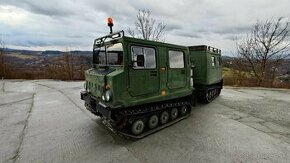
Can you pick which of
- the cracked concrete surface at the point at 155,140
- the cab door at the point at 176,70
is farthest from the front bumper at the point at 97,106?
the cab door at the point at 176,70

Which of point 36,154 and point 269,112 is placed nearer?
point 36,154

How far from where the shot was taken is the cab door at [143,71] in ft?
13.1

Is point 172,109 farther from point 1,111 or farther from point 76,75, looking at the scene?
point 76,75

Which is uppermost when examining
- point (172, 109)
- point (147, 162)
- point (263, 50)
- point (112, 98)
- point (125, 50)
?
point (263, 50)

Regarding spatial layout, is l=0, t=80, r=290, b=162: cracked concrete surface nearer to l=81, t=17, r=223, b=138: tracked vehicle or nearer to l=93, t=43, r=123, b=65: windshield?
l=81, t=17, r=223, b=138: tracked vehicle

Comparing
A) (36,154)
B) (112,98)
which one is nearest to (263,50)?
(112,98)

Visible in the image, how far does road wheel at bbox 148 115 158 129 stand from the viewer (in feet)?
14.9

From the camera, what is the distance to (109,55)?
14.8 feet

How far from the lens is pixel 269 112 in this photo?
6457mm

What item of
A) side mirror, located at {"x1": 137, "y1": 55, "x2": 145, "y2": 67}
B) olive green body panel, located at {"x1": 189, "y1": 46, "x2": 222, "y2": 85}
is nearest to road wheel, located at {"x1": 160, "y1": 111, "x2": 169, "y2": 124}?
side mirror, located at {"x1": 137, "y1": 55, "x2": 145, "y2": 67}

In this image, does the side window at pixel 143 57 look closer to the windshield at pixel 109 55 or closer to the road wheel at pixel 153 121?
the windshield at pixel 109 55

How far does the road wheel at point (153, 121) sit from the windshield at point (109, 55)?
5.36ft

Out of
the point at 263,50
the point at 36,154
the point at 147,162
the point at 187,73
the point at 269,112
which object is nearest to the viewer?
the point at 147,162

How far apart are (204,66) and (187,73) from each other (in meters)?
1.96
